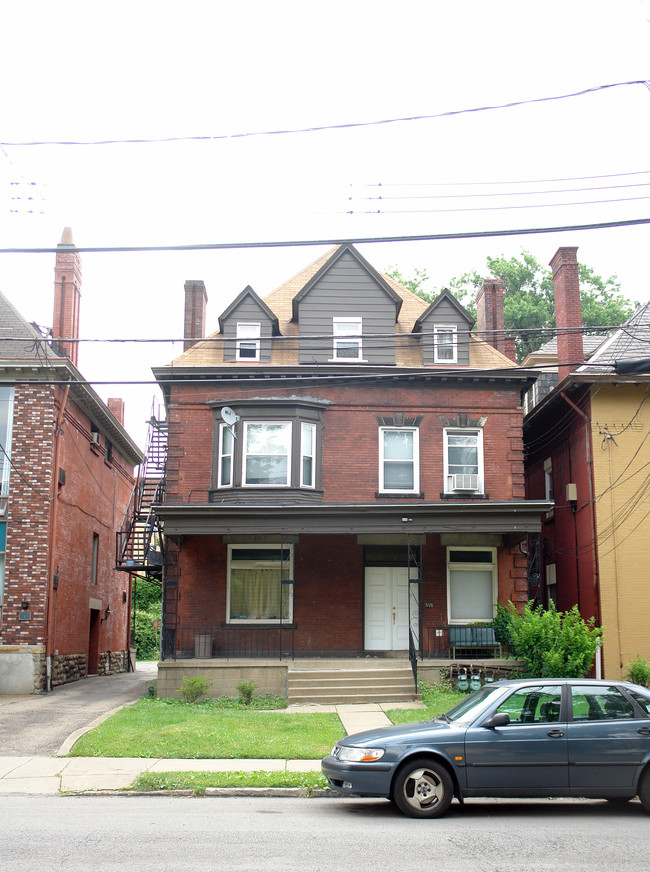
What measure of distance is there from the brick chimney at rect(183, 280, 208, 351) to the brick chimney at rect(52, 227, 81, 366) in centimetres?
330

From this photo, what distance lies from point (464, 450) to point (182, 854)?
1616 cm

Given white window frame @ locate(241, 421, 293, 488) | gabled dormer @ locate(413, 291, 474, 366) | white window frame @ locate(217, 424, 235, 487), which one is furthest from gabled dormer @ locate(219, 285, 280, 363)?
gabled dormer @ locate(413, 291, 474, 366)

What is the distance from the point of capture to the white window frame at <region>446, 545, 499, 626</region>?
21.9 metres

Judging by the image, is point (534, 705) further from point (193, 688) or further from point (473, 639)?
point (473, 639)

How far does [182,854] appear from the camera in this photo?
7.48 meters

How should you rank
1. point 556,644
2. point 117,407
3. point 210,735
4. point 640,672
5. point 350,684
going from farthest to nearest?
point 117,407
point 350,684
point 640,672
point 556,644
point 210,735

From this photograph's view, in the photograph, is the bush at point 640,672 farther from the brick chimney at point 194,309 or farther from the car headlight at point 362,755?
the brick chimney at point 194,309

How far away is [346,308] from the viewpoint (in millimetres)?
23219

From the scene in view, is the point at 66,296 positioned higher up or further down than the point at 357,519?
higher up

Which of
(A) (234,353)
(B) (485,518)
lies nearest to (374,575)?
(B) (485,518)

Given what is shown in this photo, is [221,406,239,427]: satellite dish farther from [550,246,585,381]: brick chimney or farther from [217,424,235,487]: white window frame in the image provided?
[550,246,585,381]: brick chimney

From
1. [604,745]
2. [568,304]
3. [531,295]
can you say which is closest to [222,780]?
[604,745]

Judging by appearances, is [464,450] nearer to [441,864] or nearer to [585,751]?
[585,751]

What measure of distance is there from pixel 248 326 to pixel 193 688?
9.59m
